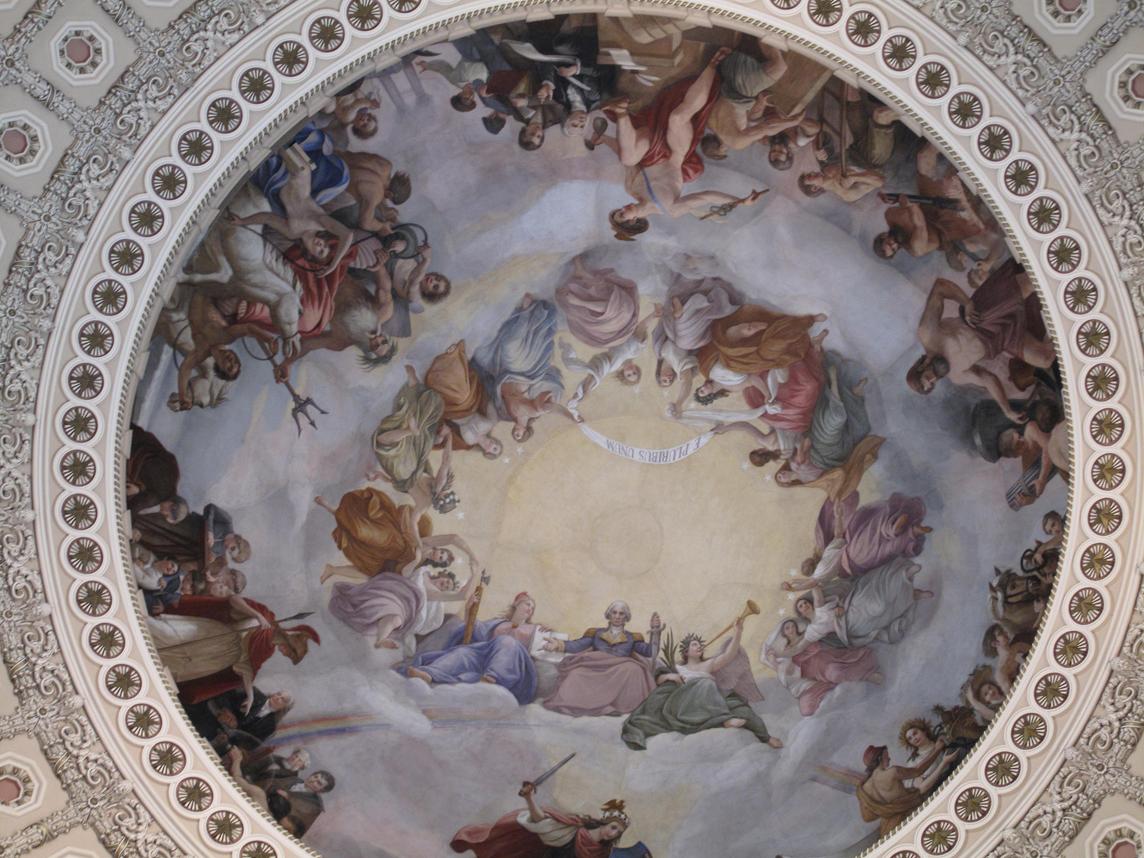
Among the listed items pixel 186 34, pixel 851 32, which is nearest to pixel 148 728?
pixel 186 34

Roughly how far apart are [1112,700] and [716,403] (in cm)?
519

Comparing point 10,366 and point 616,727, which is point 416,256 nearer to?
point 10,366

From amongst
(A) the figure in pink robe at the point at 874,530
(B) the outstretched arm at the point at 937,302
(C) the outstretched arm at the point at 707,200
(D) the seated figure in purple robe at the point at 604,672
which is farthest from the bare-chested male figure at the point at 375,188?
(A) the figure in pink robe at the point at 874,530

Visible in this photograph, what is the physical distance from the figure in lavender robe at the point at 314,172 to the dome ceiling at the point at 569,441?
1.6 inches

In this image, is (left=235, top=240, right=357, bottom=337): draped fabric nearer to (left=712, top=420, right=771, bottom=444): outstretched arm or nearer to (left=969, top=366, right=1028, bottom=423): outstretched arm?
(left=712, top=420, right=771, bottom=444): outstretched arm

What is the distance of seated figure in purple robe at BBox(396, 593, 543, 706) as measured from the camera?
18.3m

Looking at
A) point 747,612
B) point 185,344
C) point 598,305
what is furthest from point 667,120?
point 747,612

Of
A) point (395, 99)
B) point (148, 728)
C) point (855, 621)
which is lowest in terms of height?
point (148, 728)

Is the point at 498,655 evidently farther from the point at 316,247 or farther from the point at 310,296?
the point at 316,247

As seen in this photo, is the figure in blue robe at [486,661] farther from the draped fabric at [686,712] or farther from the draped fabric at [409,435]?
the draped fabric at [409,435]

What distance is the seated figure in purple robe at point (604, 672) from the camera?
18.5 m

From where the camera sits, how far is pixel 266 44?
46.6ft

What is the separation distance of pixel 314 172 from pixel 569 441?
4487mm

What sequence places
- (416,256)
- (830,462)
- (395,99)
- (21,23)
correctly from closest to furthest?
(21,23)
(395,99)
(416,256)
(830,462)
